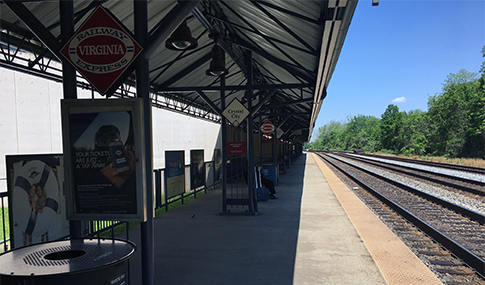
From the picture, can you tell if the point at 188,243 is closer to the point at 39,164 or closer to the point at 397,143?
the point at 39,164

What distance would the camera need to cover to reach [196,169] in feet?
40.0

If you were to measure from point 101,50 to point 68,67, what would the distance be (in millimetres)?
625

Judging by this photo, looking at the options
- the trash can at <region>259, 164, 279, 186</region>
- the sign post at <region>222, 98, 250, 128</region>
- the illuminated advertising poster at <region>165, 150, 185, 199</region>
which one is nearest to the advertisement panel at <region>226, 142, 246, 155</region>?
the sign post at <region>222, 98, 250, 128</region>

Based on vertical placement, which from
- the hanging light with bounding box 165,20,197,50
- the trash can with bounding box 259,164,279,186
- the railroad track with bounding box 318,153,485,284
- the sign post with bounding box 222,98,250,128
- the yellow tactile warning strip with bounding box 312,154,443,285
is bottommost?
the railroad track with bounding box 318,153,485,284

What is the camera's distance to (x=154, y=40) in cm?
346

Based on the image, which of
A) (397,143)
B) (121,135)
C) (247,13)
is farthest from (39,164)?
(397,143)

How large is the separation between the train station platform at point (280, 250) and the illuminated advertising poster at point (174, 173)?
820 mm

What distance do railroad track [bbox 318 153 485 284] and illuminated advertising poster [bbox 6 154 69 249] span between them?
582cm

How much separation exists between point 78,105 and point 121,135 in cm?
55

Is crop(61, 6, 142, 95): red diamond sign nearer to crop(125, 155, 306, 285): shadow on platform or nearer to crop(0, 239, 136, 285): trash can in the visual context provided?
crop(0, 239, 136, 285): trash can

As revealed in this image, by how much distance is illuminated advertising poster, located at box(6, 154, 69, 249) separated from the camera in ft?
14.8

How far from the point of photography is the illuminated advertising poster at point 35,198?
450cm

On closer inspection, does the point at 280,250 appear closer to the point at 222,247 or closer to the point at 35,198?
the point at 222,247

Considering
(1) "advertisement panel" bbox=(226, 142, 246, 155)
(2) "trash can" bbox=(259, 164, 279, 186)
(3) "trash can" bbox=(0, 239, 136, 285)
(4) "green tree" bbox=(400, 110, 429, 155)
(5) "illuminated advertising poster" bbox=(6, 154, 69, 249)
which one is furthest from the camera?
(4) "green tree" bbox=(400, 110, 429, 155)
